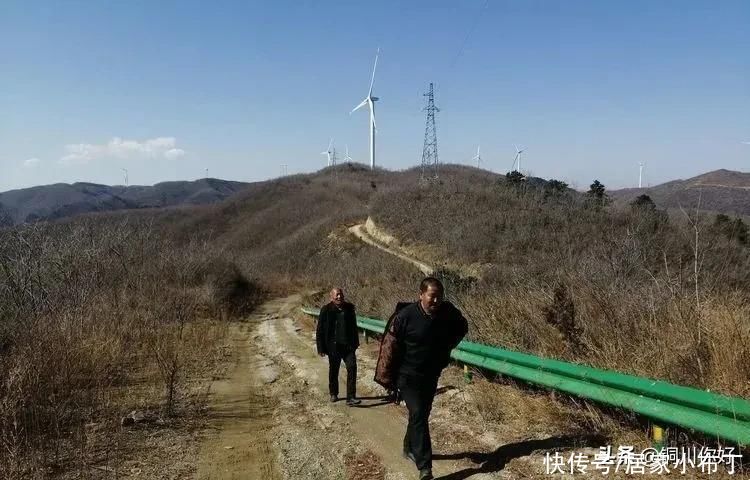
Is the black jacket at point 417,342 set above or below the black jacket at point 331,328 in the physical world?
above

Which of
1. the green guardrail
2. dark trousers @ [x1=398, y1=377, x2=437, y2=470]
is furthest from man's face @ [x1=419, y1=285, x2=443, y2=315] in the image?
the green guardrail

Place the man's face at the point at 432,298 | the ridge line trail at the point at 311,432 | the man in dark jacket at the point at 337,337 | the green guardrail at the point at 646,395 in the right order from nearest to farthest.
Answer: the green guardrail at the point at 646,395 → the man's face at the point at 432,298 → the ridge line trail at the point at 311,432 → the man in dark jacket at the point at 337,337

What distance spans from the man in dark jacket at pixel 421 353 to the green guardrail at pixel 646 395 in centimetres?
154

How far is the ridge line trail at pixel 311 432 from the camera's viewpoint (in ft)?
20.7

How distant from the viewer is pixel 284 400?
10328 millimetres

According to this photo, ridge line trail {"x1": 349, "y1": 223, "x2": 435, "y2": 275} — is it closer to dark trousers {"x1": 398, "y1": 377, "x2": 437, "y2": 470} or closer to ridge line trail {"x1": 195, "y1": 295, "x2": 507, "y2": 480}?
ridge line trail {"x1": 195, "y1": 295, "x2": 507, "y2": 480}

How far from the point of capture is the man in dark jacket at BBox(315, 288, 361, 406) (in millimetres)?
9812

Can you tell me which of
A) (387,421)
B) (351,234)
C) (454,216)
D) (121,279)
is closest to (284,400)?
(387,421)

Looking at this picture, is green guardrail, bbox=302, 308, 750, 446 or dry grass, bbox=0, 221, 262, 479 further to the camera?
dry grass, bbox=0, 221, 262, 479

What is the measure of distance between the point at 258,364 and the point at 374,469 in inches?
380

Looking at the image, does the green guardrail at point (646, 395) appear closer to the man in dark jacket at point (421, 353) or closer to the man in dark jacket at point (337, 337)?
the man in dark jacket at point (421, 353)

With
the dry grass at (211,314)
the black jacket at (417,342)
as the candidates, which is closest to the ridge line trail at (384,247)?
the dry grass at (211,314)

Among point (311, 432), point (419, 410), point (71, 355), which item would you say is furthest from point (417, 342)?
point (71, 355)

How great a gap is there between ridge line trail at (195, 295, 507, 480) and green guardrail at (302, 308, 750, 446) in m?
1.12
